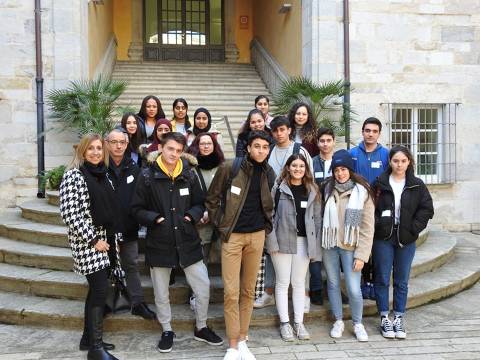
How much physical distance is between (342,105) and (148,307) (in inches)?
214

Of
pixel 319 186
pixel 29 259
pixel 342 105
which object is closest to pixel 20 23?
pixel 29 259

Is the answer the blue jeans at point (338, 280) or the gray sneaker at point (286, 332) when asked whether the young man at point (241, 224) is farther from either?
the blue jeans at point (338, 280)

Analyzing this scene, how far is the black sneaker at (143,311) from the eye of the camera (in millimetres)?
4574

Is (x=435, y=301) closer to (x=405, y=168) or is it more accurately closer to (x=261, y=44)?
(x=405, y=168)

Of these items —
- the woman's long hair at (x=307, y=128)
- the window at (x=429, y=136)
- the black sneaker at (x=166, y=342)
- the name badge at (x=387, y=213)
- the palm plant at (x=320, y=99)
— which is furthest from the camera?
the window at (x=429, y=136)

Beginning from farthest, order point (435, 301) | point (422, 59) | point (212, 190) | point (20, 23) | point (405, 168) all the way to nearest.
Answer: point (422, 59), point (20, 23), point (435, 301), point (405, 168), point (212, 190)

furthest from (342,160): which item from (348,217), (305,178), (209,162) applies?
(209,162)

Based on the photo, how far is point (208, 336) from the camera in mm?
4340

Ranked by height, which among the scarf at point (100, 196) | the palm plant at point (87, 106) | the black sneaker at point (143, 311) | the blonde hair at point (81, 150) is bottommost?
the black sneaker at point (143, 311)

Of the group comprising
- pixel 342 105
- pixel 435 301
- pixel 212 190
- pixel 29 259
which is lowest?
pixel 435 301

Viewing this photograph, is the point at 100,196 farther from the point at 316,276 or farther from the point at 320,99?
the point at 320,99

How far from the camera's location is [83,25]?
8758mm

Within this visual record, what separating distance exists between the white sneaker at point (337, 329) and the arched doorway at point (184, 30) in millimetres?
12060

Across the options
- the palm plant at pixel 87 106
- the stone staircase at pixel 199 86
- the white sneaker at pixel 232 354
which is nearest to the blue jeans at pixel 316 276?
the white sneaker at pixel 232 354
